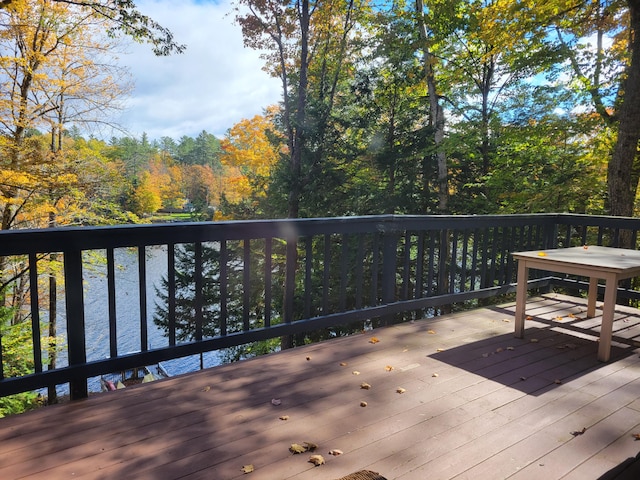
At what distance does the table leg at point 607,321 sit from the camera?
2.72 metres

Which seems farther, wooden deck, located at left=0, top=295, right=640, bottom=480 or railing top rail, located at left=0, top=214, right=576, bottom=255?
railing top rail, located at left=0, top=214, right=576, bottom=255

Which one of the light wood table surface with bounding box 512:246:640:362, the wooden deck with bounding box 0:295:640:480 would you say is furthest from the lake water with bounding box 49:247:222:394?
the light wood table surface with bounding box 512:246:640:362

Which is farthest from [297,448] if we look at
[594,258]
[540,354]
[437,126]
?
[437,126]

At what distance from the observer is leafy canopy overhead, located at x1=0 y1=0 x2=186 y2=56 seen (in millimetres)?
7668

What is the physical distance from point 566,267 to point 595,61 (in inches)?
326

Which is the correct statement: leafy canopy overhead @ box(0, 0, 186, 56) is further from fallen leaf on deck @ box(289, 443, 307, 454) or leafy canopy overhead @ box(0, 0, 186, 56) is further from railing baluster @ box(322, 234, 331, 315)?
fallen leaf on deck @ box(289, 443, 307, 454)

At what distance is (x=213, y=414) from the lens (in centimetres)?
197

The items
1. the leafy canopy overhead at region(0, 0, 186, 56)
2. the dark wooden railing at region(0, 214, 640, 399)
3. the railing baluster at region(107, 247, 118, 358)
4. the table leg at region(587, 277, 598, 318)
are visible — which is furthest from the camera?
the leafy canopy overhead at region(0, 0, 186, 56)

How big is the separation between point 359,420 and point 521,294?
1884 millimetres

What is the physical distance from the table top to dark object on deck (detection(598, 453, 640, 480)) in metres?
1.42

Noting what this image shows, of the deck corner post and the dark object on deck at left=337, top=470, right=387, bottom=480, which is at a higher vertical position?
the deck corner post

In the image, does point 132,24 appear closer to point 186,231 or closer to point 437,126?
point 186,231

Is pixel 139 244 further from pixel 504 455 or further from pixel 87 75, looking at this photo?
pixel 87 75

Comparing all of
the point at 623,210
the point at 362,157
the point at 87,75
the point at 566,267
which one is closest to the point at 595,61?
the point at 623,210
